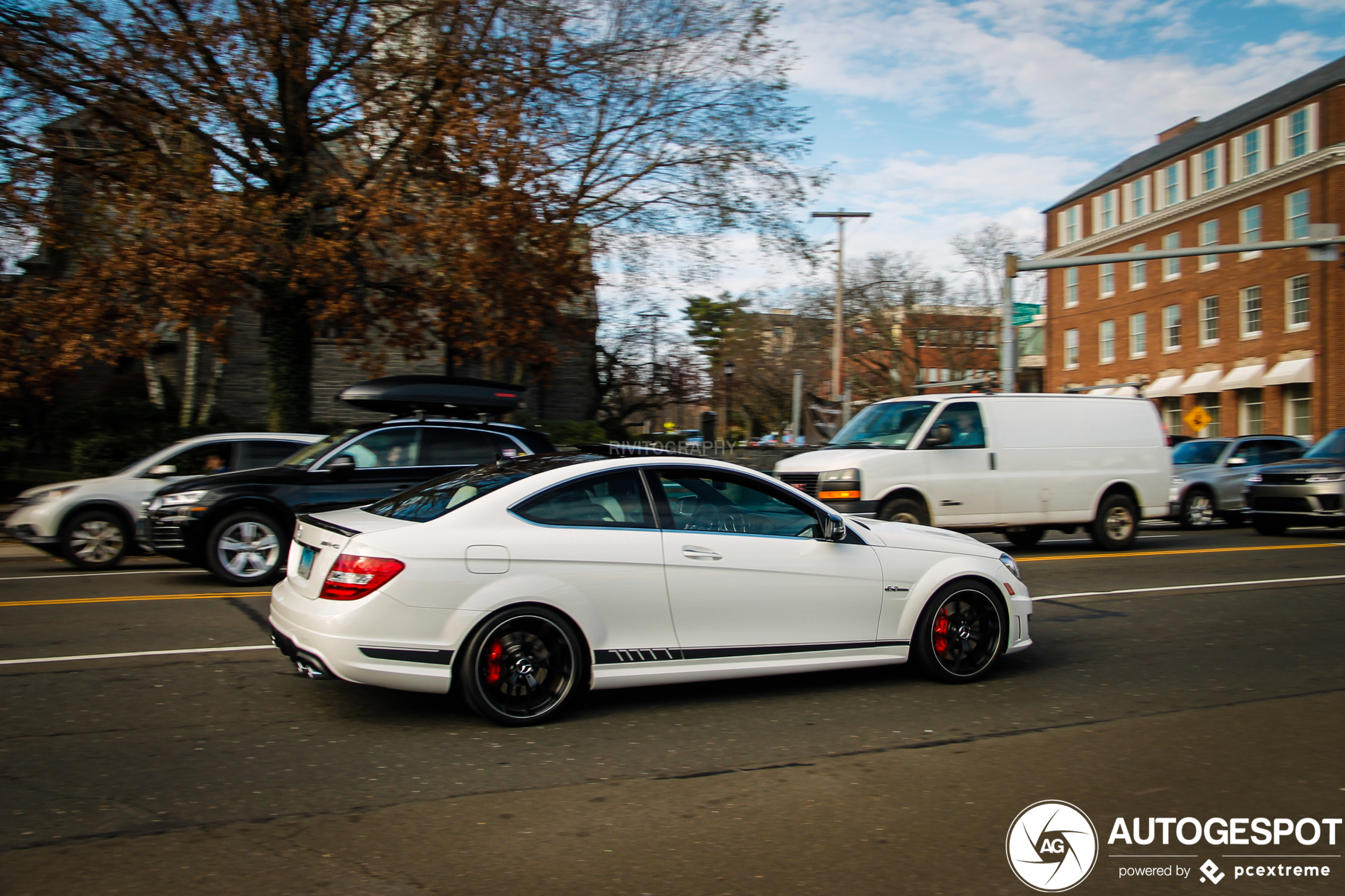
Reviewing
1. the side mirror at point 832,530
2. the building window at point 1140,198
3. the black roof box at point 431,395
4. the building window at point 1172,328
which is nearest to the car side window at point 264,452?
the black roof box at point 431,395

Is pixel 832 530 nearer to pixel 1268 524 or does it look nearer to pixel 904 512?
pixel 904 512

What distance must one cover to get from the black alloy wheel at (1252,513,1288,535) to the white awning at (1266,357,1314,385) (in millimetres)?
24775

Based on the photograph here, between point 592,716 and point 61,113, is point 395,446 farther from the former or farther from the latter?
point 61,113

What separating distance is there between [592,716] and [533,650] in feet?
1.87

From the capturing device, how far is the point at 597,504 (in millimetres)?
5645

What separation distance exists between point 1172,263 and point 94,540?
46393 mm

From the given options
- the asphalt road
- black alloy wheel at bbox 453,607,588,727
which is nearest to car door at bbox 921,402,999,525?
the asphalt road

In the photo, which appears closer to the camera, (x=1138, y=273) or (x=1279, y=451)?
(x=1279, y=451)

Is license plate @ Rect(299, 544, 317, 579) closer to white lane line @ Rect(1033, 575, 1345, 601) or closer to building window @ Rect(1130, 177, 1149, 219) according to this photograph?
white lane line @ Rect(1033, 575, 1345, 601)

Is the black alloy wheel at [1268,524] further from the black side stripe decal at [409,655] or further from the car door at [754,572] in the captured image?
the black side stripe decal at [409,655]

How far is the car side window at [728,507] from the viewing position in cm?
580

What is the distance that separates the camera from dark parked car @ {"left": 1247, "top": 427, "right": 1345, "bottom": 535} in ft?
50.1

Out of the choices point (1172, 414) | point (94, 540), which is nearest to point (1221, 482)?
point (94, 540)

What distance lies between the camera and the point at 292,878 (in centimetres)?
353
